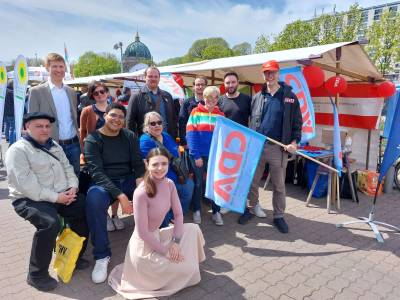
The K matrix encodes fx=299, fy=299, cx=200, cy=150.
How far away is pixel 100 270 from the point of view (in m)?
2.78

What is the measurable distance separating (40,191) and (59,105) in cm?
128

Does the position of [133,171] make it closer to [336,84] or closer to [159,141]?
[159,141]

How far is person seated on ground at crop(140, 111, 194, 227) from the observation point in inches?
133

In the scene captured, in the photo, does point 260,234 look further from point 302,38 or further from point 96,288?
point 302,38

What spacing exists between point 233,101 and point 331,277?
7.87 feet

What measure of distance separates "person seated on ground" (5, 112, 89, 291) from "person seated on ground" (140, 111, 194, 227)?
0.91 metres

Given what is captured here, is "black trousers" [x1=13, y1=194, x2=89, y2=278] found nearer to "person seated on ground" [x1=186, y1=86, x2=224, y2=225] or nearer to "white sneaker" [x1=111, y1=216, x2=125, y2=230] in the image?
"white sneaker" [x1=111, y1=216, x2=125, y2=230]

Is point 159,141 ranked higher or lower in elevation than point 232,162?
higher

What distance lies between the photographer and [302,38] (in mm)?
23359

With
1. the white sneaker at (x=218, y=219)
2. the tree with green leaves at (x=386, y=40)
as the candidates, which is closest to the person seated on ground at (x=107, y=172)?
the white sneaker at (x=218, y=219)

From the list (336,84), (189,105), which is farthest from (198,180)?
(336,84)

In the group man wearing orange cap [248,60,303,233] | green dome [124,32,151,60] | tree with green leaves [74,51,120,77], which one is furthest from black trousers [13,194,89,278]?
green dome [124,32,151,60]

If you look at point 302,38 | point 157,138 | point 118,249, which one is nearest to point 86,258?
point 118,249

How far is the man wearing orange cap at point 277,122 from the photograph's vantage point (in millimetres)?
3682
